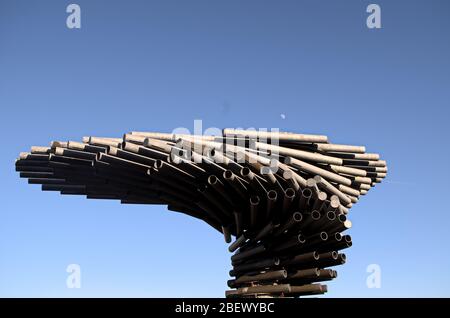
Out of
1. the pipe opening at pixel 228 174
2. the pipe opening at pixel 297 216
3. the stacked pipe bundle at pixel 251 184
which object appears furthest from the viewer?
the pipe opening at pixel 297 216

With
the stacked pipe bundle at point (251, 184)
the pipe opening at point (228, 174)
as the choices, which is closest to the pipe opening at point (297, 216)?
the stacked pipe bundle at point (251, 184)

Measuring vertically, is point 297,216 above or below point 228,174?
below

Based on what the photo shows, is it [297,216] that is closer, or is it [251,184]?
[251,184]

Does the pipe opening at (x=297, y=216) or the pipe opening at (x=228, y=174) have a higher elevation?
the pipe opening at (x=228, y=174)

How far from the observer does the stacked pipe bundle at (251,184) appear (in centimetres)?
1574

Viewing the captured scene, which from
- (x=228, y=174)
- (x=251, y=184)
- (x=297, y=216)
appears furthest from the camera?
(x=297, y=216)

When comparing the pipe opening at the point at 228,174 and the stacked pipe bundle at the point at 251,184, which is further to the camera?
the stacked pipe bundle at the point at 251,184

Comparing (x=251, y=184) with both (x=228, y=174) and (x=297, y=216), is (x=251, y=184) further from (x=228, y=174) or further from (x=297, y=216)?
(x=297, y=216)

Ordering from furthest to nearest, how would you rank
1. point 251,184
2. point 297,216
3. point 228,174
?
point 297,216 → point 251,184 → point 228,174

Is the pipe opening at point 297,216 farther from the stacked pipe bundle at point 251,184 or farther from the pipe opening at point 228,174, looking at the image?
the pipe opening at point 228,174

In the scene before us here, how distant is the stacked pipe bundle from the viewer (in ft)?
51.6

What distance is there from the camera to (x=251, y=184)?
1609 cm

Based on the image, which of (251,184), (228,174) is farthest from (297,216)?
(228,174)

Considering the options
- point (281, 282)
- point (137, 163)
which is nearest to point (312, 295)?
point (281, 282)
